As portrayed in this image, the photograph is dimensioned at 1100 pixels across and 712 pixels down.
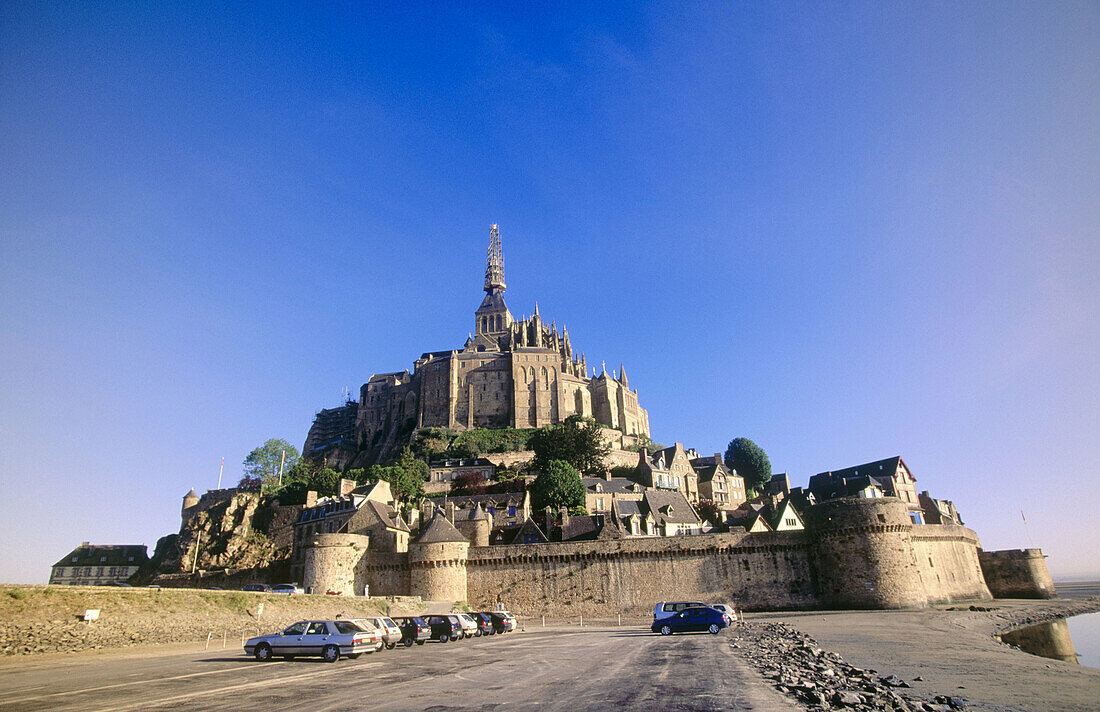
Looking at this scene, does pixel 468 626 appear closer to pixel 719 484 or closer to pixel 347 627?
pixel 347 627

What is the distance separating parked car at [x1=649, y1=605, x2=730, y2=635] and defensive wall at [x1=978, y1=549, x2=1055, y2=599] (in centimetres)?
4418

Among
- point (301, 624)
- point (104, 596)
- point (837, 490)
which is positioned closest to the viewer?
point (301, 624)

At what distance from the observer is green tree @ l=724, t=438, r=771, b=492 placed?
95875 mm

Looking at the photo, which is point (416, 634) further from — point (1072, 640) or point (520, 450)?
point (520, 450)

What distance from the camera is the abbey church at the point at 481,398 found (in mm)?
109125

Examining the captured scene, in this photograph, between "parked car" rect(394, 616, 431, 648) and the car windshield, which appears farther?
"parked car" rect(394, 616, 431, 648)

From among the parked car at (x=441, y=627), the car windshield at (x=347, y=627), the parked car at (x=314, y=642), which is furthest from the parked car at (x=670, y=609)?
the car windshield at (x=347, y=627)

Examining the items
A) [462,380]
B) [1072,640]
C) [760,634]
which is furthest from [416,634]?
[462,380]

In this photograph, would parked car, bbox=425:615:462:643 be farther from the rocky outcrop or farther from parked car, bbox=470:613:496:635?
the rocky outcrop

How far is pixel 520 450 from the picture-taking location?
92.1m

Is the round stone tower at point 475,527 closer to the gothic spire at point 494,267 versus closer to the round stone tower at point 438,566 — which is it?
the round stone tower at point 438,566

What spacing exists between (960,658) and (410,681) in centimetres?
1995

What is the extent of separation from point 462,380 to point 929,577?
80.4 meters

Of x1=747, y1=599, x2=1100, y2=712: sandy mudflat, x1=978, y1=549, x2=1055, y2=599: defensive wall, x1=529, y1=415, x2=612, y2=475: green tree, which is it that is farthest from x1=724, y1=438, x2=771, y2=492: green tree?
x1=747, y1=599, x2=1100, y2=712: sandy mudflat
